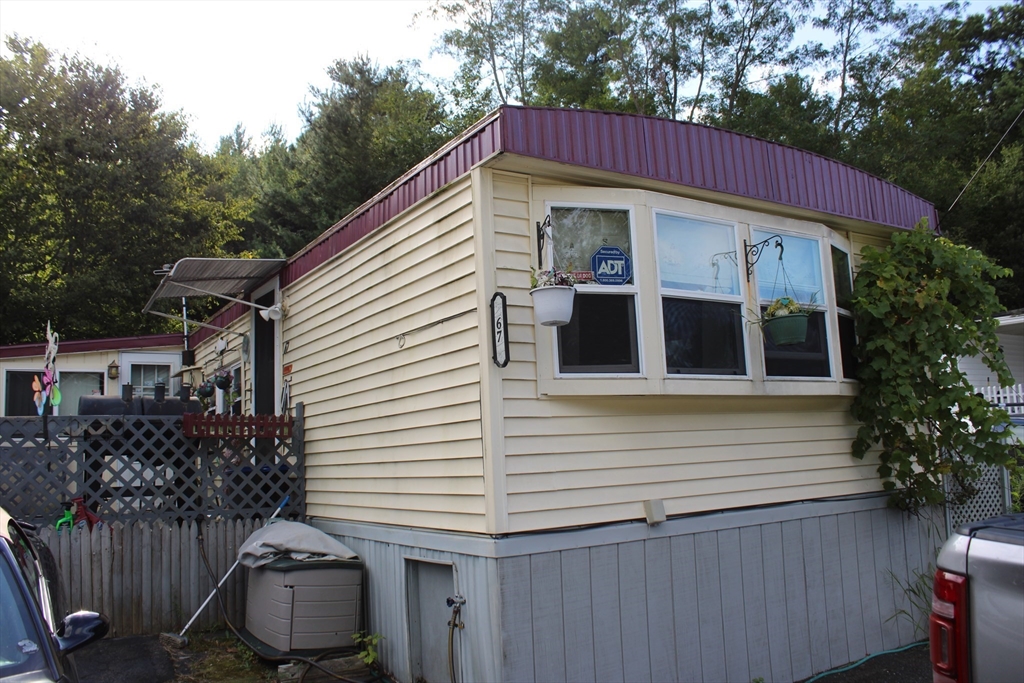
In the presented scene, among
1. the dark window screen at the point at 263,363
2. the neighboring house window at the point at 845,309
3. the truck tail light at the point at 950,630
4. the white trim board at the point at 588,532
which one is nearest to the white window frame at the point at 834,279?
the neighboring house window at the point at 845,309

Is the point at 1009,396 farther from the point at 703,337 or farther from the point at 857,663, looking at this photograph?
the point at 703,337

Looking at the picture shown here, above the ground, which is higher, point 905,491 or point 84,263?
point 84,263

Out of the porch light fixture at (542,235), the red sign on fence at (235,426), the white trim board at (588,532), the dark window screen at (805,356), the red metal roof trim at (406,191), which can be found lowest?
the white trim board at (588,532)

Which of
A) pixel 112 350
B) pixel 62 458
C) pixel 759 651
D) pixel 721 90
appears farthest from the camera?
pixel 721 90

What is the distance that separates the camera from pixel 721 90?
27.3 metres

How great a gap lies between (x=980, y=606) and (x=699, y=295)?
360 centimetres

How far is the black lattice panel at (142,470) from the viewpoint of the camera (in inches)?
277

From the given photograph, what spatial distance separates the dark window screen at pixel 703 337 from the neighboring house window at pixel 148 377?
10633mm

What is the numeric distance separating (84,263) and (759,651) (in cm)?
2245

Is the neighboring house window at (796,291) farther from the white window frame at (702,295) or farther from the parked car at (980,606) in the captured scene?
the parked car at (980,606)

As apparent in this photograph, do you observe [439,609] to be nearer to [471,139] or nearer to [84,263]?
[471,139]

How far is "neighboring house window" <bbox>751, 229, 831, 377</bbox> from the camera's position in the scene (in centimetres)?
648

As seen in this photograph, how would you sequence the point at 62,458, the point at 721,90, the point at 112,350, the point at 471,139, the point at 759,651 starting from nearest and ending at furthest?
the point at 471,139, the point at 759,651, the point at 62,458, the point at 112,350, the point at 721,90

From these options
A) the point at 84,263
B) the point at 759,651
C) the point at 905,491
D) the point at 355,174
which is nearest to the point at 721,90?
the point at 355,174
